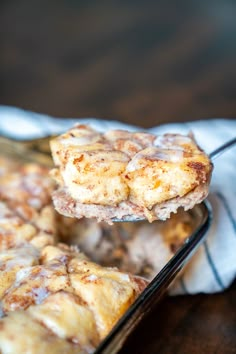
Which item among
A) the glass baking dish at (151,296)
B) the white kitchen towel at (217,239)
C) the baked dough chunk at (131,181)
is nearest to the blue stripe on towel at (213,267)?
the white kitchen towel at (217,239)

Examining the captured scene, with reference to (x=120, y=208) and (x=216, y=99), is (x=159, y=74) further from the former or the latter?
(x=120, y=208)

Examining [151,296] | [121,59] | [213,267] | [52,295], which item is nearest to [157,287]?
[151,296]

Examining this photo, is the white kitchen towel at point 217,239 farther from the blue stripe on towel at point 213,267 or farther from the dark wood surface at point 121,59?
the dark wood surface at point 121,59

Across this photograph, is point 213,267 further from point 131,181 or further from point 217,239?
point 131,181

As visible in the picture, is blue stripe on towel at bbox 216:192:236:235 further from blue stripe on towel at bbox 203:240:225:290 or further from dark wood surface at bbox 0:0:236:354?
dark wood surface at bbox 0:0:236:354

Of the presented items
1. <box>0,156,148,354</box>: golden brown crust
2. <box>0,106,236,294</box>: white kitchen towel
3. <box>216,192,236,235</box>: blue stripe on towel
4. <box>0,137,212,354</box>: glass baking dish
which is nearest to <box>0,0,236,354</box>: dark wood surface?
<box>0,106,236,294</box>: white kitchen towel

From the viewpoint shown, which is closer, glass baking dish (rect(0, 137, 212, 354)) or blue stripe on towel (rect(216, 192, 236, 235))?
glass baking dish (rect(0, 137, 212, 354))
